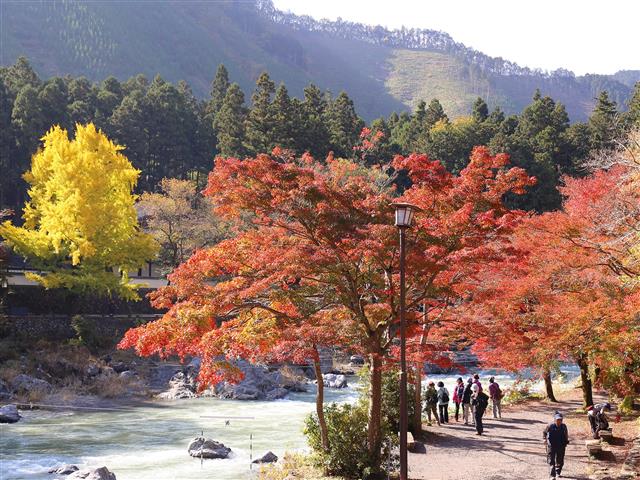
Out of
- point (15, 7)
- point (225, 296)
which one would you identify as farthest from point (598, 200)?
point (15, 7)

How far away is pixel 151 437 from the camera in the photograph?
23.4m

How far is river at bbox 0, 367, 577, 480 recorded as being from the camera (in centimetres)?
1914

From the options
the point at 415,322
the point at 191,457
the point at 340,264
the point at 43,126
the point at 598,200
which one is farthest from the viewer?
the point at 43,126

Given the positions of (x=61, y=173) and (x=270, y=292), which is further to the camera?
(x=61, y=173)

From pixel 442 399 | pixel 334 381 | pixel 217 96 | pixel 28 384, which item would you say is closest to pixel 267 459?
pixel 442 399

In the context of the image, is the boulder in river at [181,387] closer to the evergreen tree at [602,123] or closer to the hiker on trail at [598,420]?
the hiker on trail at [598,420]

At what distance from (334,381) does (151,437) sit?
1379 centimetres

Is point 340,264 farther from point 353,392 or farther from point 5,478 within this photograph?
point 353,392

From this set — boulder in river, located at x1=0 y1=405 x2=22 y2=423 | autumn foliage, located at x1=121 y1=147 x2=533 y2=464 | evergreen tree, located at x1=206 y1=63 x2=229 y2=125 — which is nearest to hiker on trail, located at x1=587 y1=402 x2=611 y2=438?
autumn foliage, located at x1=121 y1=147 x2=533 y2=464

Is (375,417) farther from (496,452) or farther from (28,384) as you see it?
(28,384)

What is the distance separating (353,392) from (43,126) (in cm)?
3627

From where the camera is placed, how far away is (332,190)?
1400cm

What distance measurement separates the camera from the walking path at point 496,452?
15125mm

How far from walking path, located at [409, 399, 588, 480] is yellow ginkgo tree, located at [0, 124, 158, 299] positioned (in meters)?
20.8
